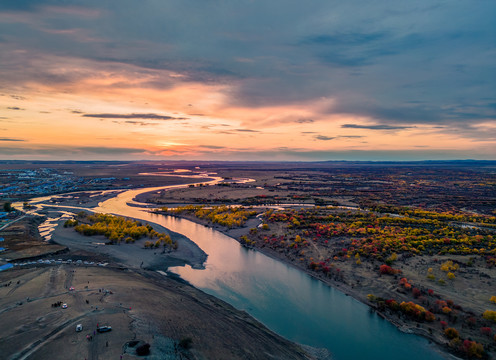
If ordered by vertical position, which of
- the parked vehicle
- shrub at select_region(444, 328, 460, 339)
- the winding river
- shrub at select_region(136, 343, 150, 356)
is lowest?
the winding river

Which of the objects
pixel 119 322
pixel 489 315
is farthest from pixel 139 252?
pixel 489 315

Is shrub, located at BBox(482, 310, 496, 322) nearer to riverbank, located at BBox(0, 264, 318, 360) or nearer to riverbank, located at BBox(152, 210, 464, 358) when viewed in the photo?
riverbank, located at BBox(152, 210, 464, 358)

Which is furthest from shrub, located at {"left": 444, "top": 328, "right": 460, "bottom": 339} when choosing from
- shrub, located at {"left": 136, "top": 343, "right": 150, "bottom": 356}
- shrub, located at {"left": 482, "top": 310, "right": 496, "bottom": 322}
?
shrub, located at {"left": 136, "top": 343, "right": 150, "bottom": 356}

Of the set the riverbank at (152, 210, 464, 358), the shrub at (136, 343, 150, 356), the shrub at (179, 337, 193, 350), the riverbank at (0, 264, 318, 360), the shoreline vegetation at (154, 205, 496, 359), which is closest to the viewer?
the shrub at (136, 343, 150, 356)

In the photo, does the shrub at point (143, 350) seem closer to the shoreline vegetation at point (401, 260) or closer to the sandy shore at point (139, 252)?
the sandy shore at point (139, 252)

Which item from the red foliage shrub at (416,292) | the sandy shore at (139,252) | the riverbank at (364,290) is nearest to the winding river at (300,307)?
the riverbank at (364,290)

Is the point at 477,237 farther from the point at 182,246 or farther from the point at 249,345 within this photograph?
the point at 182,246

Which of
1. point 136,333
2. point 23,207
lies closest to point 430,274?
point 136,333
